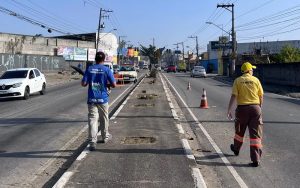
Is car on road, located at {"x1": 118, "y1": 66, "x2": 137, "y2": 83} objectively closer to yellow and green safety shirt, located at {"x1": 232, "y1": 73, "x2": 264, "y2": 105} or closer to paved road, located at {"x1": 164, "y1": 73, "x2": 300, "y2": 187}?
paved road, located at {"x1": 164, "y1": 73, "x2": 300, "y2": 187}

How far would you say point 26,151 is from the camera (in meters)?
9.51

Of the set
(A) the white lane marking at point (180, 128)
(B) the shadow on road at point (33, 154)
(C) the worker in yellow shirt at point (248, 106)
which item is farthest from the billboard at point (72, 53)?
(C) the worker in yellow shirt at point (248, 106)

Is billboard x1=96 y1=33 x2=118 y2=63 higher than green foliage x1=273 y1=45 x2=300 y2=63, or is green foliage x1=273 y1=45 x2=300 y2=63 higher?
billboard x1=96 y1=33 x2=118 y2=63

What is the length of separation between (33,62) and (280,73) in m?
31.2

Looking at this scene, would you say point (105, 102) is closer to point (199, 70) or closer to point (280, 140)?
point (280, 140)

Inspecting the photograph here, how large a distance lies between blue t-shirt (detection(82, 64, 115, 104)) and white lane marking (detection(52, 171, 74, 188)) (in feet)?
7.81

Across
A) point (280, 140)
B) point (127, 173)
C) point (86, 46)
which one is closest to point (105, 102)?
point (127, 173)

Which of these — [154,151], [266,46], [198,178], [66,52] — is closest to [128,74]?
[154,151]

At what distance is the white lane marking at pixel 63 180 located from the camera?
6.65 metres

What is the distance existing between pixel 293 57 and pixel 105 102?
53.1m

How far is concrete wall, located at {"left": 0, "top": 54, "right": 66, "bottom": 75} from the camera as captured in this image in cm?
5032

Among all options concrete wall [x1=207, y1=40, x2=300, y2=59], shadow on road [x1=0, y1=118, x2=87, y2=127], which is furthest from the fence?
concrete wall [x1=207, y1=40, x2=300, y2=59]

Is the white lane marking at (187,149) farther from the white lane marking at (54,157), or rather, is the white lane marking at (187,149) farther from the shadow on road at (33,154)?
the white lane marking at (54,157)

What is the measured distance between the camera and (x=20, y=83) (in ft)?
77.3
